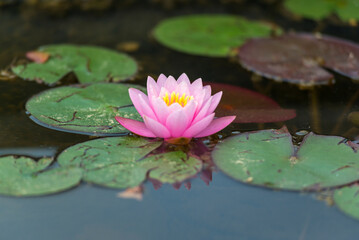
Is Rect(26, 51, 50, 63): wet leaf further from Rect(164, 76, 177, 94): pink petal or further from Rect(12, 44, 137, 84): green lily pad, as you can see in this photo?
Rect(164, 76, 177, 94): pink petal

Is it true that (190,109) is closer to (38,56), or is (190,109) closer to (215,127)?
(215,127)

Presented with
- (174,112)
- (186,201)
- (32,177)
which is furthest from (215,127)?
(32,177)

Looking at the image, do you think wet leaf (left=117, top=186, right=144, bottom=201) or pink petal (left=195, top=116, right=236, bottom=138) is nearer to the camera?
wet leaf (left=117, top=186, right=144, bottom=201)

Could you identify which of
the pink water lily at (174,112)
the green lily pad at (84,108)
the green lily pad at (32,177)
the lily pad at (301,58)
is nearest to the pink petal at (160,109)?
the pink water lily at (174,112)

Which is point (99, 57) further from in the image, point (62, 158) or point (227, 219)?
point (227, 219)

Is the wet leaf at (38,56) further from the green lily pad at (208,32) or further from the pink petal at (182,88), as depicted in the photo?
the pink petal at (182,88)

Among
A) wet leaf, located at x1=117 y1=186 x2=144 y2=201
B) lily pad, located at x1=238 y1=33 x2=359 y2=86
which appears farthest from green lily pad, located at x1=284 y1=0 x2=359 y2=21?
wet leaf, located at x1=117 y1=186 x2=144 y2=201

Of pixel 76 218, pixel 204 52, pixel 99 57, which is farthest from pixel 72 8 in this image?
pixel 76 218
